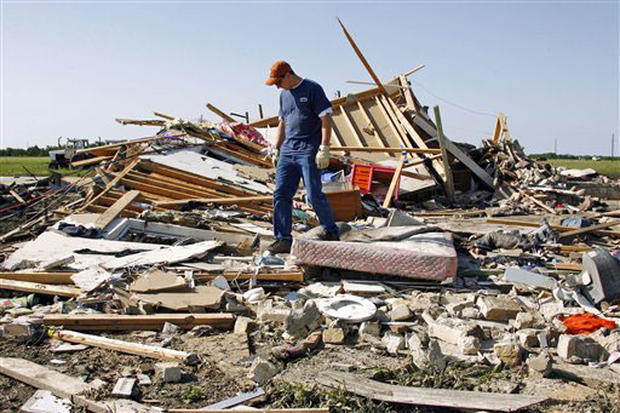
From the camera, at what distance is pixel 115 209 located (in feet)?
25.2

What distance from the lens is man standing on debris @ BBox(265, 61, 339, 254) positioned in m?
5.86

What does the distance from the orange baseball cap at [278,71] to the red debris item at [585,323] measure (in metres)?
3.43

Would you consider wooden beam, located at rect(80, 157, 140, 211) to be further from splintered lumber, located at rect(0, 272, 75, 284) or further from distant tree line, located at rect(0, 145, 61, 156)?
distant tree line, located at rect(0, 145, 61, 156)

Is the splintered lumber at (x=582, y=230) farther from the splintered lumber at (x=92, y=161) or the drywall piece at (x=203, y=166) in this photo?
the splintered lumber at (x=92, y=161)

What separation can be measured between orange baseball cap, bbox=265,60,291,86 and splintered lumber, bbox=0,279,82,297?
2.72 m

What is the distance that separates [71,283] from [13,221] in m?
4.22

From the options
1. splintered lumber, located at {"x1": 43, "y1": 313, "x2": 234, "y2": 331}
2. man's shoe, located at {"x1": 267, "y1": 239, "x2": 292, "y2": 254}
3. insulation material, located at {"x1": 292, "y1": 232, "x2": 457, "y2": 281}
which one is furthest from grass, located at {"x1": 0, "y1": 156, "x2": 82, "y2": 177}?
Answer: splintered lumber, located at {"x1": 43, "y1": 313, "x2": 234, "y2": 331}

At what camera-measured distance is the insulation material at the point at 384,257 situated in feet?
17.0

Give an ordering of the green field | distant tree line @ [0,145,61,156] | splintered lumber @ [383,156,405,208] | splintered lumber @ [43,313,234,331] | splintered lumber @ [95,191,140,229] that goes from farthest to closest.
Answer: distant tree line @ [0,145,61,156]
the green field
splintered lumber @ [383,156,405,208]
splintered lumber @ [95,191,140,229]
splintered lumber @ [43,313,234,331]

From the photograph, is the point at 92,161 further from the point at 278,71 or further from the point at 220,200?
the point at 278,71

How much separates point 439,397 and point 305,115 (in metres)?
3.56

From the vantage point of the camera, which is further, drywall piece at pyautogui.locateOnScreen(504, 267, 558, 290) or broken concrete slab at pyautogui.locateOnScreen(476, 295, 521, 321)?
drywall piece at pyautogui.locateOnScreen(504, 267, 558, 290)

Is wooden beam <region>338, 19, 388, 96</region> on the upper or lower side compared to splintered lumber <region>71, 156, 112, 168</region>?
upper

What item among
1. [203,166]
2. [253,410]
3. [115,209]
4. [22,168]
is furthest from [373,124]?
[22,168]
